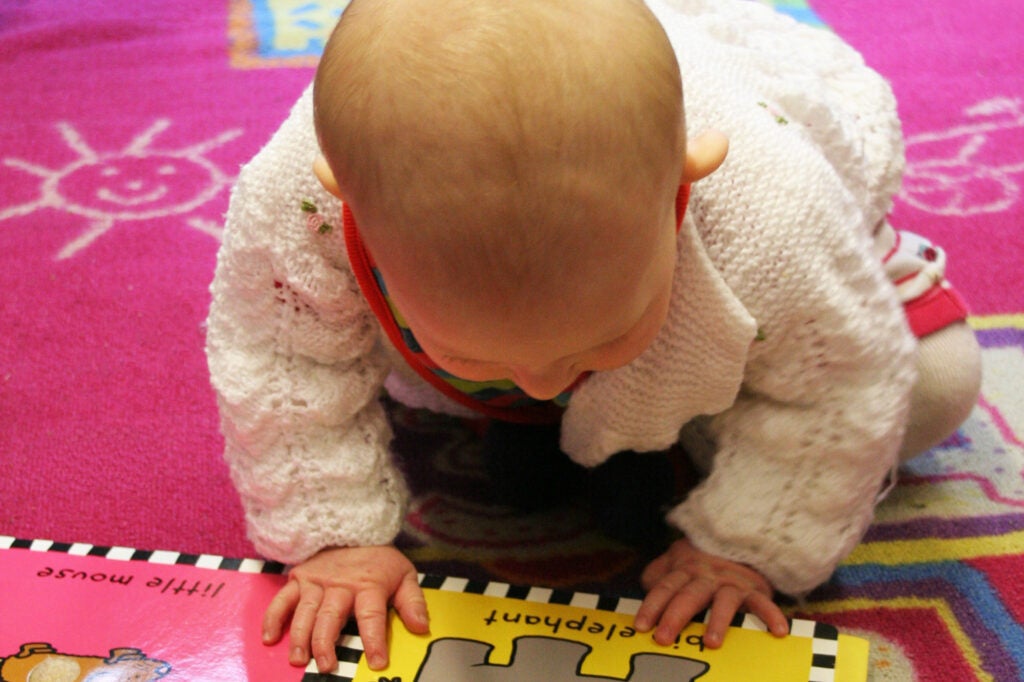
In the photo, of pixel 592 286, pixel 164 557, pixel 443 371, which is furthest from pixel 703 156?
pixel 164 557

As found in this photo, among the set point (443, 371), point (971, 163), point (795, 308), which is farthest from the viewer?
point (971, 163)

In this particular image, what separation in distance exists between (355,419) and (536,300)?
0.27 m

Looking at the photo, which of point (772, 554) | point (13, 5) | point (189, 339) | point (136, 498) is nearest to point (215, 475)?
point (136, 498)

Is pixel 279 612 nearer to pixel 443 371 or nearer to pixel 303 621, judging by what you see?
pixel 303 621

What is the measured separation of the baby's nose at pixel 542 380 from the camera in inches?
18.2

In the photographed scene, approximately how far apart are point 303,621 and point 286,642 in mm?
14

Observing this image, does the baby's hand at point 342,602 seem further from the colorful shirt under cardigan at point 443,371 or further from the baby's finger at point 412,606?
the colorful shirt under cardigan at point 443,371

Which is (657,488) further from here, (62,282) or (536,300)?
(62,282)

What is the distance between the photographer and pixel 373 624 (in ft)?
1.91

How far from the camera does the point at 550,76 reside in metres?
0.37

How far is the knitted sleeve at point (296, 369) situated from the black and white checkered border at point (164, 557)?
0.01 metres

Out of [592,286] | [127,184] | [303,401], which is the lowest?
[127,184]

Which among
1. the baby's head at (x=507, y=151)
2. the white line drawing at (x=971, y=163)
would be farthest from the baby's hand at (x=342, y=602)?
the white line drawing at (x=971, y=163)

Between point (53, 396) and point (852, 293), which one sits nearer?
point (852, 293)
